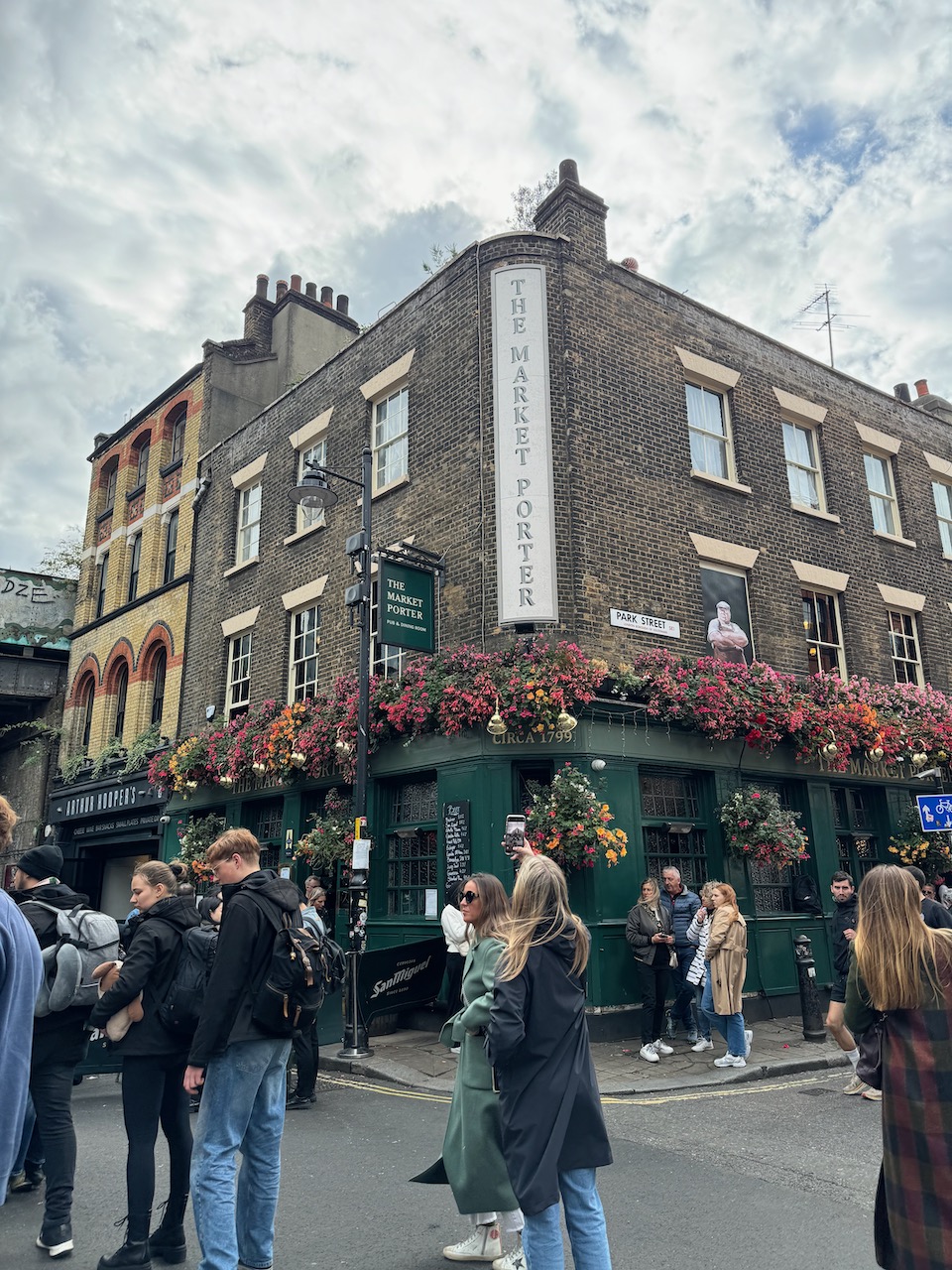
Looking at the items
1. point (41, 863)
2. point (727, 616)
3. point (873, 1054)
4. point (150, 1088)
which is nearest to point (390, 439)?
point (727, 616)

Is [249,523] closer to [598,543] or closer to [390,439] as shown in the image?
[390,439]

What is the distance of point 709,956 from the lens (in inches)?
356

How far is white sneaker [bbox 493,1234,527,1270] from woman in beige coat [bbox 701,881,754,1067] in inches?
206

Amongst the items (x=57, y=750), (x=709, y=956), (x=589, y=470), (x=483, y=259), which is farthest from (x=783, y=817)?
(x=57, y=750)

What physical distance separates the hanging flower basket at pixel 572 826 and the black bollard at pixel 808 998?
2.46 m

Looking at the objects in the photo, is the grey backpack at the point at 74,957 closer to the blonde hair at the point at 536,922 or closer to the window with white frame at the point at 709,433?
the blonde hair at the point at 536,922

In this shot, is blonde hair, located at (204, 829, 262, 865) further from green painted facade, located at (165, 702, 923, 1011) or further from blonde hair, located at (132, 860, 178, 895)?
green painted facade, located at (165, 702, 923, 1011)

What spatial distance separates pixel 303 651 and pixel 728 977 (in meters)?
9.15

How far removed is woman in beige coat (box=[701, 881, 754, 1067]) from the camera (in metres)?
8.80

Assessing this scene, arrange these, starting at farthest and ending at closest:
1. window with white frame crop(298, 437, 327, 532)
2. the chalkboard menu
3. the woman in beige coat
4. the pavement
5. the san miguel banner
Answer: window with white frame crop(298, 437, 327, 532)
the chalkboard menu
the san miguel banner
the woman in beige coat
the pavement

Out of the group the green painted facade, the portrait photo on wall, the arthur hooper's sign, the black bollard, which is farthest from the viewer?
the portrait photo on wall

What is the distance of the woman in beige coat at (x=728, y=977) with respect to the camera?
880 cm

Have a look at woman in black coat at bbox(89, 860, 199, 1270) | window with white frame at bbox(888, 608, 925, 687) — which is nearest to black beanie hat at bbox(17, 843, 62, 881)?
woman in black coat at bbox(89, 860, 199, 1270)

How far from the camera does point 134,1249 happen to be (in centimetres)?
404
